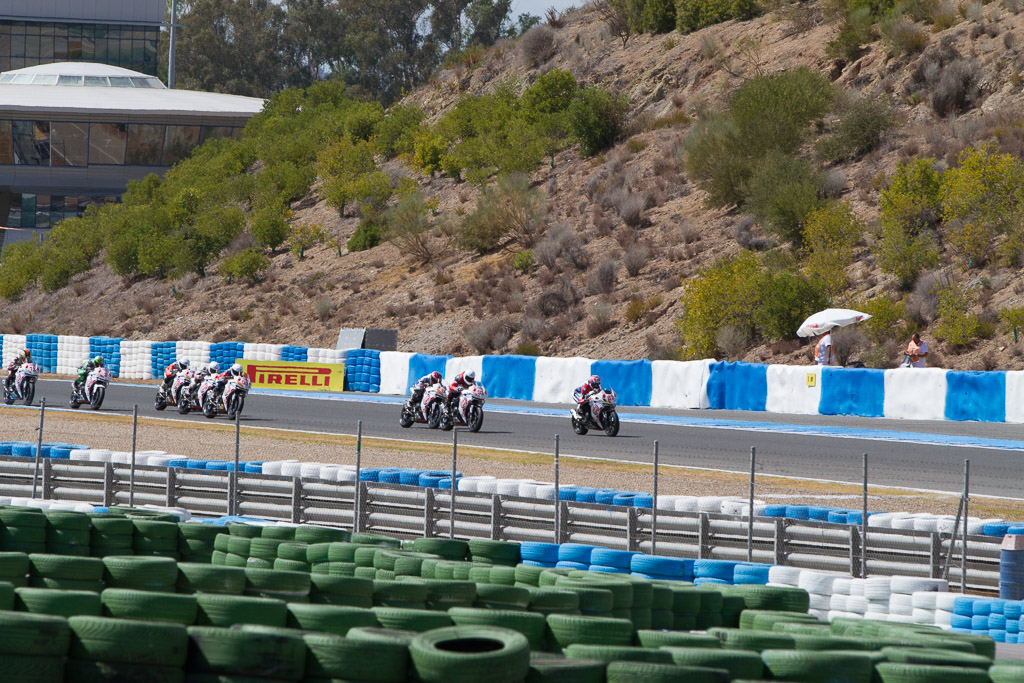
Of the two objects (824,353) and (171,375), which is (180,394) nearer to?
(171,375)

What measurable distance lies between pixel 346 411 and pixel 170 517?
61.1ft

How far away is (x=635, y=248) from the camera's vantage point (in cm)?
4366

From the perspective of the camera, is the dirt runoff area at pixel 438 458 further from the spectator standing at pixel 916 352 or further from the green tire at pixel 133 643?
the green tire at pixel 133 643

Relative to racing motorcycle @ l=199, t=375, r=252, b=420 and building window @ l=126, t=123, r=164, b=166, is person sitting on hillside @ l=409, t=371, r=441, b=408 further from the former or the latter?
building window @ l=126, t=123, r=164, b=166

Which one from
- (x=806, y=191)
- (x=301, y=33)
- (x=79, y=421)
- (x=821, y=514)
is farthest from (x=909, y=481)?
(x=301, y=33)

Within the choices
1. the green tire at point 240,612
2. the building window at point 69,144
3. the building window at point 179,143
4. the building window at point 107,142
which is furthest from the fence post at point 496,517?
the building window at point 69,144

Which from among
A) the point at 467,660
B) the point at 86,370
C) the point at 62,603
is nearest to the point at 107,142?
the point at 86,370

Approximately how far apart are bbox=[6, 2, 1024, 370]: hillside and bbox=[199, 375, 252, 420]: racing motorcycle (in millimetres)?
13942

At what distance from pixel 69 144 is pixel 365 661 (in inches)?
3209

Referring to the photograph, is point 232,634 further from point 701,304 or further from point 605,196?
point 605,196

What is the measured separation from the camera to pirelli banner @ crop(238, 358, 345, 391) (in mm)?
37812

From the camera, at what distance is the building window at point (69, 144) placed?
80.4 m

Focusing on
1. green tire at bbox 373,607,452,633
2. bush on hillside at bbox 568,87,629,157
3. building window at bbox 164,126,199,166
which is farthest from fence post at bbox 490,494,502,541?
building window at bbox 164,126,199,166

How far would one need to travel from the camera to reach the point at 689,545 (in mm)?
13102
